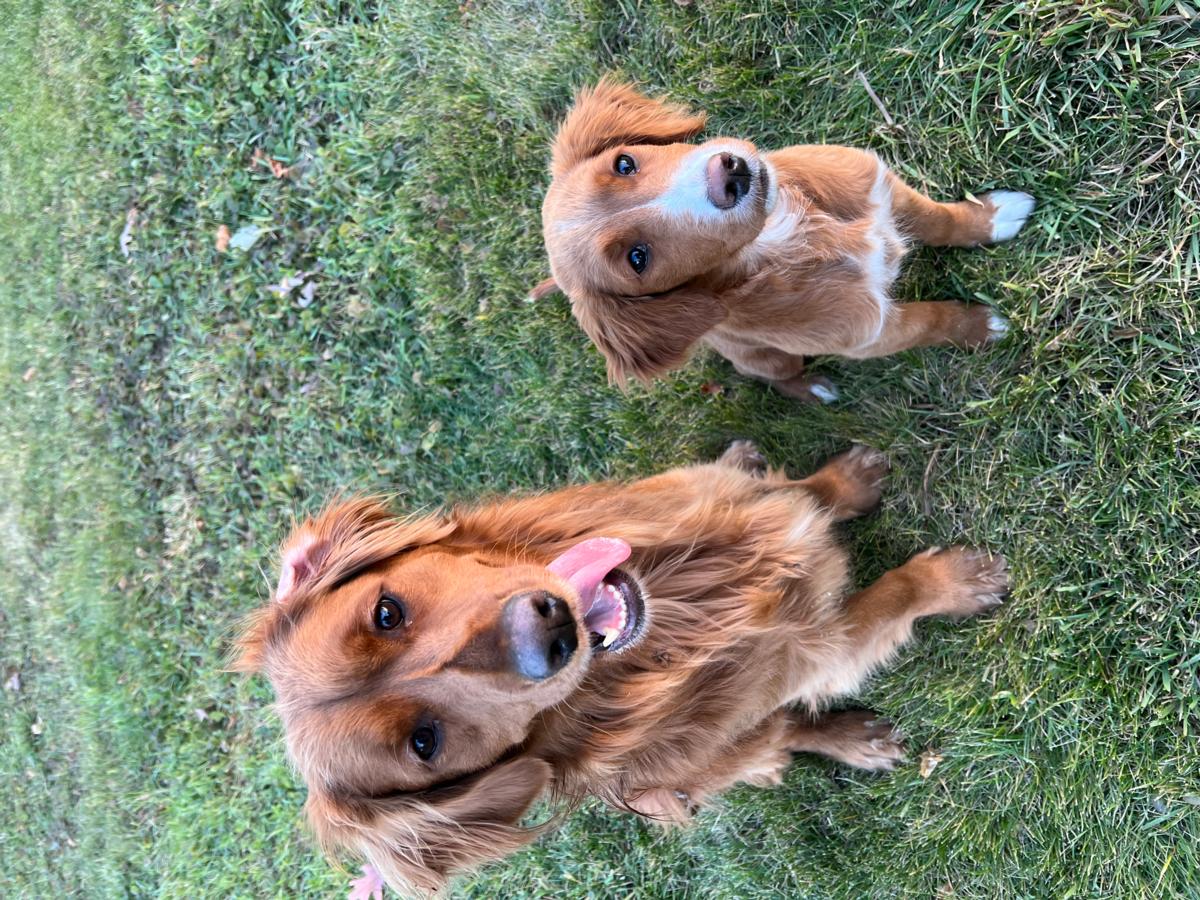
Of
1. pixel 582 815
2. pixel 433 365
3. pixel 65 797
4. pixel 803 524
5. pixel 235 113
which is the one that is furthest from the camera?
pixel 65 797

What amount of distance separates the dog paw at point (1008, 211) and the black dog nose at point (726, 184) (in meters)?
1.16

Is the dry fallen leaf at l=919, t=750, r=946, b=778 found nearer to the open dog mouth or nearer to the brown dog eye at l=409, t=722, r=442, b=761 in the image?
the open dog mouth

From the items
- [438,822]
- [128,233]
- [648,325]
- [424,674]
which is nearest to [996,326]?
[648,325]

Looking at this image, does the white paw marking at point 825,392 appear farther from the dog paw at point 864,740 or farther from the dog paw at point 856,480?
the dog paw at point 864,740

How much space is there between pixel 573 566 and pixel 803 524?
1082mm

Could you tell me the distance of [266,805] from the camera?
207 inches

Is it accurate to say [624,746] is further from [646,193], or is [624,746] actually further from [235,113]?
[235,113]

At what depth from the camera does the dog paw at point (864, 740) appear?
3.68 m

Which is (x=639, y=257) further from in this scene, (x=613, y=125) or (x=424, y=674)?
(x=424, y=674)

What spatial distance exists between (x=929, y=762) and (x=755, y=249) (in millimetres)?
2368

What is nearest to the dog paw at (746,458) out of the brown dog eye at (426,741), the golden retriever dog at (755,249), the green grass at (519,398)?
the green grass at (519,398)

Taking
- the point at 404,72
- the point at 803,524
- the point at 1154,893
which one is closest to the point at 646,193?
the point at 803,524

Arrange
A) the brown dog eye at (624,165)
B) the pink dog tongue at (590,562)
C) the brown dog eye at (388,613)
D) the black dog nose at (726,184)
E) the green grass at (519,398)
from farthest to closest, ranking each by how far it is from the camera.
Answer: the brown dog eye at (624,165) → the green grass at (519,398) → the black dog nose at (726,184) → the pink dog tongue at (590,562) → the brown dog eye at (388,613)

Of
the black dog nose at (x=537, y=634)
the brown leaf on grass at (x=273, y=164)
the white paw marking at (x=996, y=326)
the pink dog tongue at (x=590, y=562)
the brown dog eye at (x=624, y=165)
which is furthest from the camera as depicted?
the brown leaf on grass at (x=273, y=164)
